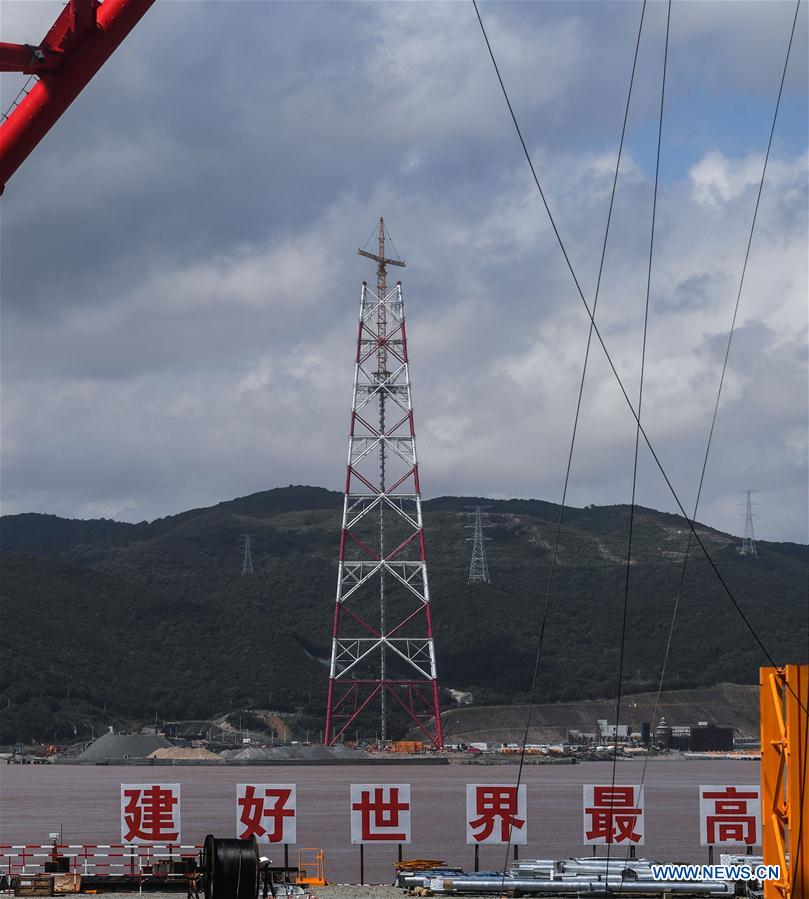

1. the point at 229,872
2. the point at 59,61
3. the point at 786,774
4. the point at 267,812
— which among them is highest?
the point at 59,61

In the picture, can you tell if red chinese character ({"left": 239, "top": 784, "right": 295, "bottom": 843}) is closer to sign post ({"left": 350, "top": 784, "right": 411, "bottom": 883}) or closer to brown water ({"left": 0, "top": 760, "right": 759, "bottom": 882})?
sign post ({"left": 350, "top": 784, "right": 411, "bottom": 883})

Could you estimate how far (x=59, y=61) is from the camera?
74.5 ft

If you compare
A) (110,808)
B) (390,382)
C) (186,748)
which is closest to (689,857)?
(110,808)

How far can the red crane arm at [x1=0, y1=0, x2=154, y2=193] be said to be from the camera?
22641mm

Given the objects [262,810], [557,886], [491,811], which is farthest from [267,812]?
[557,886]

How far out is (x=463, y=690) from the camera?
648 ft

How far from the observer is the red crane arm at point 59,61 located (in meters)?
22.6

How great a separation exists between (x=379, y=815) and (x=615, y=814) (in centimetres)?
488

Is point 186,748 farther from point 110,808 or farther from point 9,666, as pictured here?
point 110,808

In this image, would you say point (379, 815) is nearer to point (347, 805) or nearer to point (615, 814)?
point (615, 814)

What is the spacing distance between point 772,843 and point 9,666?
177221mm

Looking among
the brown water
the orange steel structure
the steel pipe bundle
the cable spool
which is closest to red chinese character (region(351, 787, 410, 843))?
the steel pipe bundle

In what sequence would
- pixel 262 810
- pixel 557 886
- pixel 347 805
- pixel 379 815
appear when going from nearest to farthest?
pixel 557 886 < pixel 262 810 < pixel 379 815 < pixel 347 805

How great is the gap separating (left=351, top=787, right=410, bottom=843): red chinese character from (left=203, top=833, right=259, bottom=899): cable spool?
1197cm
